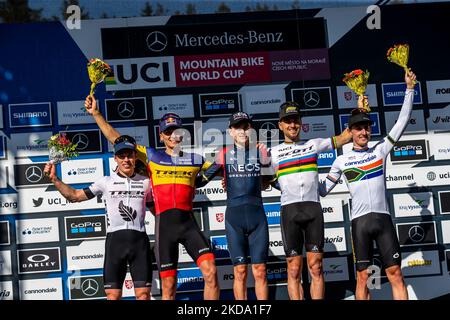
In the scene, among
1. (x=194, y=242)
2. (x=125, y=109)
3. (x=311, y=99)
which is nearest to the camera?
(x=194, y=242)

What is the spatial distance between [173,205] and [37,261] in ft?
6.19

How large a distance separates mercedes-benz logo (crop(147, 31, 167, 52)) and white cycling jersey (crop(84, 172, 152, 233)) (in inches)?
67.4

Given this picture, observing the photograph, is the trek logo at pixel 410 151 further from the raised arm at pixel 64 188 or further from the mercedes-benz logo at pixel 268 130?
the raised arm at pixel 64 188

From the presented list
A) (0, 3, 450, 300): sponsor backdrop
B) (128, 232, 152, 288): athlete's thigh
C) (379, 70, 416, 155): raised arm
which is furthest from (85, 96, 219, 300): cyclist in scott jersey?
(379, 70, 416, 155): raised arm

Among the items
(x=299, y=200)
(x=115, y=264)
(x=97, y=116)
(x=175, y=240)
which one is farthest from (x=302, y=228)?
(x=97, y=116)

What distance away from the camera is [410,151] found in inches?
334

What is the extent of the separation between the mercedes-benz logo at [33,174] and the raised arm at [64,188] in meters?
1.12

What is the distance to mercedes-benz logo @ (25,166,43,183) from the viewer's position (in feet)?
26.8

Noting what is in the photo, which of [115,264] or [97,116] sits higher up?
[97,116]

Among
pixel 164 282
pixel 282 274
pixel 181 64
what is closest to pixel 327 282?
pixel 282 274

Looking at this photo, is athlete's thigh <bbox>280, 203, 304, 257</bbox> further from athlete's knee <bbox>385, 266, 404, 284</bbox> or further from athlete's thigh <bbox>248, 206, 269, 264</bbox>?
athlete's knee <bbox>385, 266, 404, 284</bbox>

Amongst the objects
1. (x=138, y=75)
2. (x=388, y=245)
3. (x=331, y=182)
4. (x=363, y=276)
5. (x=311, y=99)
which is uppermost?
(x=138, y=75)

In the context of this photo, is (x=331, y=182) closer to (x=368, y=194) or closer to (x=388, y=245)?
(x=368, y=194)

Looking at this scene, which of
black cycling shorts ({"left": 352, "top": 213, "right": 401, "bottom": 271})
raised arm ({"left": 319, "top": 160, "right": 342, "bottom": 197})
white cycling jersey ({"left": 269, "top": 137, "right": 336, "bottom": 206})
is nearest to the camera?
black cycling shorts ({"left": 352, "top": 213, "right": 401, "bottom": 271})
